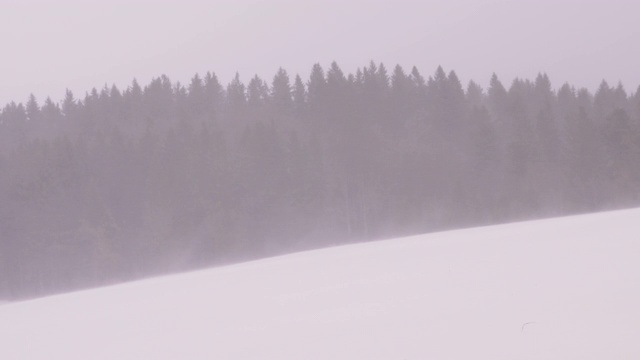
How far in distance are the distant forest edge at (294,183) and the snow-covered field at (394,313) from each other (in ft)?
91.8

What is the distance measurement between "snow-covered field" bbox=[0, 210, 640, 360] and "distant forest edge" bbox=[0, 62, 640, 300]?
91.8 feet

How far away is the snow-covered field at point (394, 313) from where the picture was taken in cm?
670

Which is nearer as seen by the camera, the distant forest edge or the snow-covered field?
the snow-covered field

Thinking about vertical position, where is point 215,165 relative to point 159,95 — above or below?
below

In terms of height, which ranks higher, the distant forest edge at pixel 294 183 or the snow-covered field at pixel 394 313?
the distant forest edge at pixel 294 183

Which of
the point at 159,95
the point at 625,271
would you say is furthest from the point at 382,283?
the point at 159,95

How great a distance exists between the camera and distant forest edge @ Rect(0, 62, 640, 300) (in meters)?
42.2

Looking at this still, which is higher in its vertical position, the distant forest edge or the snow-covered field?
the distant forest edge

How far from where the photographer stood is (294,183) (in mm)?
46281

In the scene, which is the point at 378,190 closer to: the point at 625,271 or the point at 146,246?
the point at 146,246

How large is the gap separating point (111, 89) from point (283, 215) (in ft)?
132

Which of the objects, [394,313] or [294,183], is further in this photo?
[294,183]

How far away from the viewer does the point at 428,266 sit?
10984 mm

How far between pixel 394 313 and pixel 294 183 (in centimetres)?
3835
